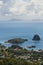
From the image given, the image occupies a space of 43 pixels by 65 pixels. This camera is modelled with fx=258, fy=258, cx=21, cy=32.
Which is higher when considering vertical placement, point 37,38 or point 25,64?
point 37,38

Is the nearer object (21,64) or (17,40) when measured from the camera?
(21,64)

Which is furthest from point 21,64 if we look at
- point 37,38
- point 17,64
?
point 37,38

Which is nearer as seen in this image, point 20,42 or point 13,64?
point 13,64

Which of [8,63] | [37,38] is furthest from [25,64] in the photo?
[37,38]

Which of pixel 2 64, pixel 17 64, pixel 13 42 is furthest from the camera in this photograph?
pixel 13 42

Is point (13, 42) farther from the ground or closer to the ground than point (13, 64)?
farther from the ground

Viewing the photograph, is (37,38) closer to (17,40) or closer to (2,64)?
(17,40)

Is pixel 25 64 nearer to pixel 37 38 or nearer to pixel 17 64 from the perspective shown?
pixel 17 64

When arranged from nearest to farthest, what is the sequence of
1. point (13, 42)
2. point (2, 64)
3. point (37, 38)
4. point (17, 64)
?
point (2, 64) < point (17, 64) < point (13, 42) < point (37, 38)

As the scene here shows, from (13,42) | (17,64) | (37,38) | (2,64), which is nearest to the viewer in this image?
(2,64)
